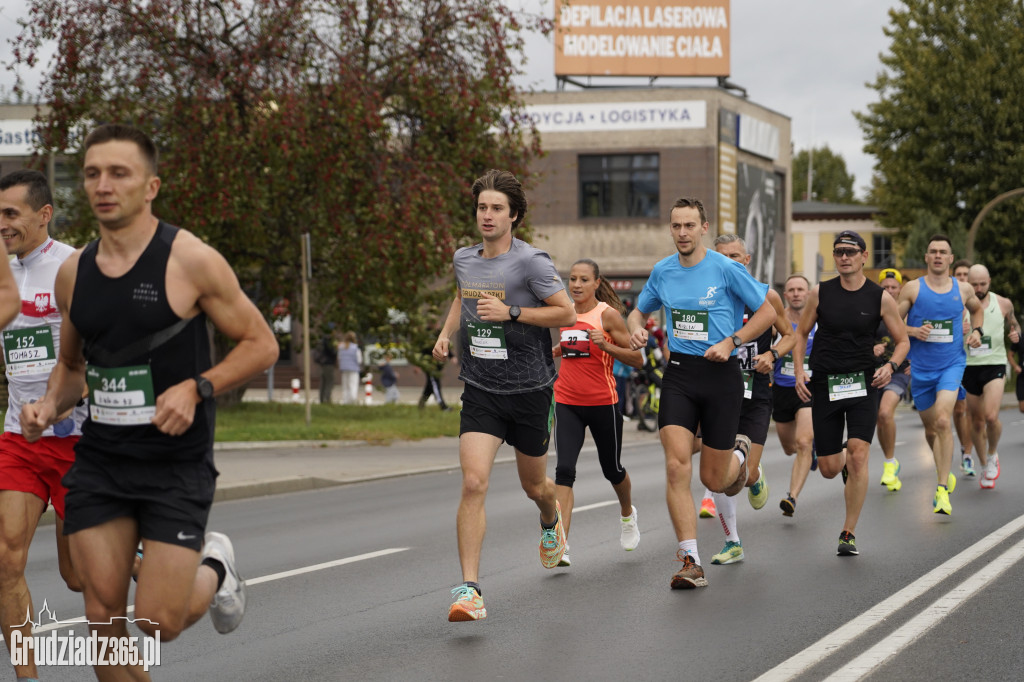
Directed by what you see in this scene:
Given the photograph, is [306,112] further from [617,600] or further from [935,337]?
[617,600]

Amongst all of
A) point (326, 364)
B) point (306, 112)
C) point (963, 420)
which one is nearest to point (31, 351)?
point (963, 420)

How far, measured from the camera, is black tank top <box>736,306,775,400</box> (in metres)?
10.5

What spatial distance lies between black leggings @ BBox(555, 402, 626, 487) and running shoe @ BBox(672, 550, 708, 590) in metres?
1.17

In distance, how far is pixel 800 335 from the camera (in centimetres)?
993

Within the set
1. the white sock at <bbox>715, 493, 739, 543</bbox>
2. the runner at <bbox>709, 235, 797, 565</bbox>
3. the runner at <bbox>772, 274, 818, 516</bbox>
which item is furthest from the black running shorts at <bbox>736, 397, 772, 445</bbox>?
the white sock at <bbox>715, 493, 739, 543</bbox>

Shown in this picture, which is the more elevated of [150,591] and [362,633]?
[150,591]

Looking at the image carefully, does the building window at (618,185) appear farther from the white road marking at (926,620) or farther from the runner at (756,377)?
the white road marking at (926,620)

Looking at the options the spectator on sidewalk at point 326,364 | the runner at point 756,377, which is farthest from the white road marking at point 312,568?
the spectator on sidewalk at point 326,364

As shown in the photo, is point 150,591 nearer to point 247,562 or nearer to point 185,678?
point 185,678

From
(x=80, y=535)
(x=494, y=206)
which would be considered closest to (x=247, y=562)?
(x=494, y=206)

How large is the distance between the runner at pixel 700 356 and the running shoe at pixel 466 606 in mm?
1548

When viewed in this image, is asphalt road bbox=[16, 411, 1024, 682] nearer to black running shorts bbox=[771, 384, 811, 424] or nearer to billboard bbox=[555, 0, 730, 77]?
black running shorts bbox=[771, 384, 811, 424]

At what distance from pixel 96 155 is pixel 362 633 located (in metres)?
3.22

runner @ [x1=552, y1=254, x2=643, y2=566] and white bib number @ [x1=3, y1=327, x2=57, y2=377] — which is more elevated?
white bib number @ [x1=3, y1=327, x2=57, y2=377]
